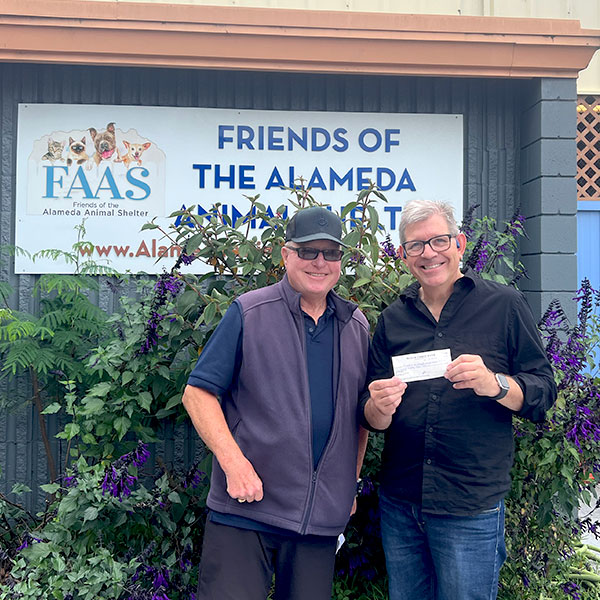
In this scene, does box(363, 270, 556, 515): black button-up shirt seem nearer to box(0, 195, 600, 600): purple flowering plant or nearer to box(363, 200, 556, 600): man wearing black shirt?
box(363, 200, 556, 600): man wearing black shirt

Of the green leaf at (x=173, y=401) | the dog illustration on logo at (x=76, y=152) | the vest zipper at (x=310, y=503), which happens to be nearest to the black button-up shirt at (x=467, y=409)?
the vest zipper at (x=310, y=503)

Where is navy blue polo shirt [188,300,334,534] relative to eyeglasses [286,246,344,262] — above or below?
below

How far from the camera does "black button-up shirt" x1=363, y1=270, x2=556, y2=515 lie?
2178mm

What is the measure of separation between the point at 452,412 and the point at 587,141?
5695mm

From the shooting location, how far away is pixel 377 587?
11.3ft

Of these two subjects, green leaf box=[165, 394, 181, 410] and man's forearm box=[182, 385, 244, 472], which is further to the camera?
green leaf box=[165, 394, 181, 410]

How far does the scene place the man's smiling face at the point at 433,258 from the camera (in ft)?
7.45

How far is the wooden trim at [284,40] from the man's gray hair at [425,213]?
8.06 ft

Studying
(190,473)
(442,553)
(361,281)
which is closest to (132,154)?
(361,281)

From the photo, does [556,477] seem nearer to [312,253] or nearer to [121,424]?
[312,253]

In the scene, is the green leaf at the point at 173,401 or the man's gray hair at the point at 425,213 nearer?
the man's gray hair at the point at 425,213

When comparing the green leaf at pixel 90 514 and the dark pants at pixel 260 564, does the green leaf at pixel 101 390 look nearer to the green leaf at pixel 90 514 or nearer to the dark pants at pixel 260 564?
the green leaf at pixel 90 514

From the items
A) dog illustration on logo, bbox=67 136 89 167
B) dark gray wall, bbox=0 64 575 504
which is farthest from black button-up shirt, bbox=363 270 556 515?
A: dog illustration on logo, bbox=67 136 89 167

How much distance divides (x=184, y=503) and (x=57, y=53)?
3.04 metres
